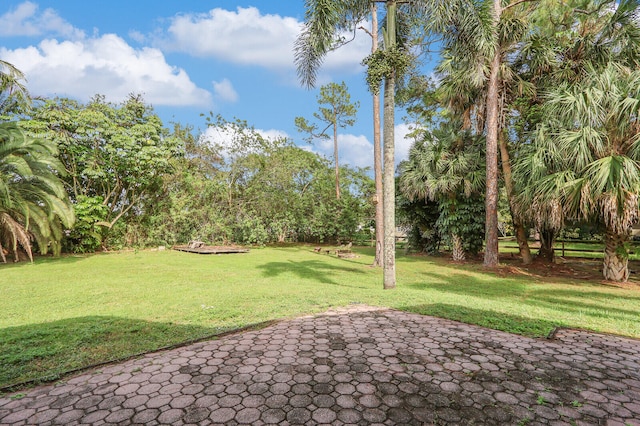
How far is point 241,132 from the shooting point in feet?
67.5

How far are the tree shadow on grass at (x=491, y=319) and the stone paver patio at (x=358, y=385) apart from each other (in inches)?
12.7

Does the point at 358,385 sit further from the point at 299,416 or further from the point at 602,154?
the point at 602,154

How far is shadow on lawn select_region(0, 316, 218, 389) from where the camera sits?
3.10 m

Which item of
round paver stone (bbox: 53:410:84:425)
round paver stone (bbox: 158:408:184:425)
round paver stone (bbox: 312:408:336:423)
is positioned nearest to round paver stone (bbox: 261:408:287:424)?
round paver stone (bbox: 312:408:336:423)

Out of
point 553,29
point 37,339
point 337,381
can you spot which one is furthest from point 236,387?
point 553,29

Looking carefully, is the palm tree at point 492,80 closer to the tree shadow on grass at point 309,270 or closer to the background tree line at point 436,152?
the background tree line at point 436,152

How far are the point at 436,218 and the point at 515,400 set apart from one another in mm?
14022

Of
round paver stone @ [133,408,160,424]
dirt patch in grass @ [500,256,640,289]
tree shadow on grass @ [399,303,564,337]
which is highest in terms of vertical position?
round paver stone @ [133,408,160,424]

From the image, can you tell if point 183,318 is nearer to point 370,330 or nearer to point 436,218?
point 370,330

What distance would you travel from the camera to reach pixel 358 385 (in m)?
2.70

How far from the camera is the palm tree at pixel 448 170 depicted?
42.3 ft

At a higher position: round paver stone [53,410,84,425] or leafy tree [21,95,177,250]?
leafy tree [21,95,177,250]

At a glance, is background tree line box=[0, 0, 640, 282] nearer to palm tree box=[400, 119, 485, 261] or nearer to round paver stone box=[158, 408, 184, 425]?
palm tree box=[400, 119, 485, 261]

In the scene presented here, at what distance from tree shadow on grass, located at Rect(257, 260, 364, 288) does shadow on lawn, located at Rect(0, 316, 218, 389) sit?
5.04m
